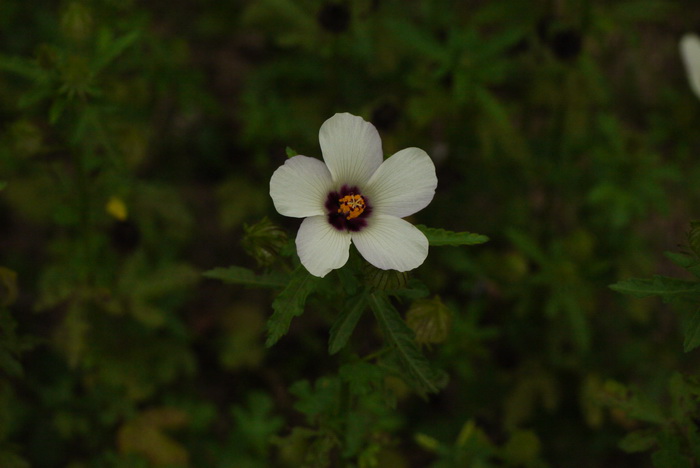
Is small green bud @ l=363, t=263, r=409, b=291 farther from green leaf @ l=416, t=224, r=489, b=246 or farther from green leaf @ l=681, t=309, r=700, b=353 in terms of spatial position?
green leaf @ l=681, t=309, r=700, b=353

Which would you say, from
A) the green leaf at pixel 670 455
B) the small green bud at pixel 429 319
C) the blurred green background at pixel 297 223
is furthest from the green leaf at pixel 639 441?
the small green bud at pixel 429 319

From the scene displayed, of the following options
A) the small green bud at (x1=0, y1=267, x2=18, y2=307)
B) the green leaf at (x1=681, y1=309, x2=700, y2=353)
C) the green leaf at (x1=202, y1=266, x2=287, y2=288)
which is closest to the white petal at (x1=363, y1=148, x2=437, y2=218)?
the green leaf at (x1=202, y1=266, x2=287, y2=288)

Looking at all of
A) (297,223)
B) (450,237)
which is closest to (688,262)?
(450,237)

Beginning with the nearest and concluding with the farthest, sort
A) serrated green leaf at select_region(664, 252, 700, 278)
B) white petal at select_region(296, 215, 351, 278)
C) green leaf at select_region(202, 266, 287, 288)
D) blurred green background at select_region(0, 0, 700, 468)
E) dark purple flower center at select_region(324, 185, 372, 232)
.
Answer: white petal at select_region(296, 215, 351, 278), serrated green leaf at select_region(664, 252, 700, 278), dark purple flower center at select_region(324, 185, 372, 232), green leaf at select_region(202, 266, 287, 288), blurred green background at select_region(0, 0, 700, 468)

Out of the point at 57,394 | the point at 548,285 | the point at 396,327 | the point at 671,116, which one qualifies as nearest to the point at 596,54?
the point at 671,116

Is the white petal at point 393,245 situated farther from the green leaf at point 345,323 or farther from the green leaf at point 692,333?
the green leaf at point 692,333

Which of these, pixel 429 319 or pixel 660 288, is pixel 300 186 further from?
pixel 660 288

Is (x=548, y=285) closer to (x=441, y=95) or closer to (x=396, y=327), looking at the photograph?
(x=441, y=95)
